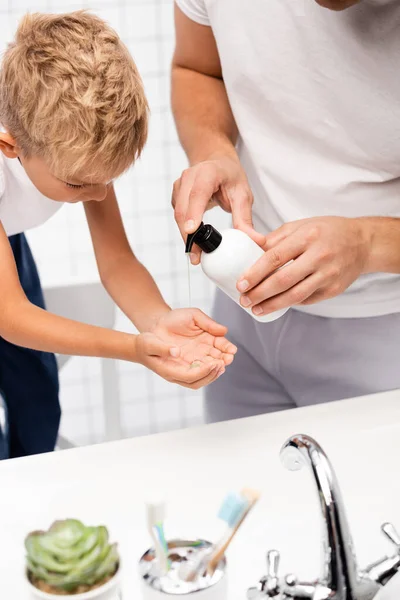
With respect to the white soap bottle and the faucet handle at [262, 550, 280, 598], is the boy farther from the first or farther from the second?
the faucet handle at [262, 550, 280, 598]

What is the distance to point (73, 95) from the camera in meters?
0.74

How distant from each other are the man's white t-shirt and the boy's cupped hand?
0.20m

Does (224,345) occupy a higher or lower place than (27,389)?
higher

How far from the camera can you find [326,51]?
2.82ft

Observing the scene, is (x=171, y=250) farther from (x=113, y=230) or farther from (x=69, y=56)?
(x=69, y=56)

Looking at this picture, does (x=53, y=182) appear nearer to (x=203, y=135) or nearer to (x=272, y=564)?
(x=203, y=135)

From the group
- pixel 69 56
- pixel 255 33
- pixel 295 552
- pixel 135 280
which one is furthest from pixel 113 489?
pixel 255 33

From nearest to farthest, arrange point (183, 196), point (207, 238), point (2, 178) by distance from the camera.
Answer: point (207, 238) < point (183, 196) < point (2, 178)

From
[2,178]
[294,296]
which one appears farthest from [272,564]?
[2,178]

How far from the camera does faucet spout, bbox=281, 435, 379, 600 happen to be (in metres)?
0.60

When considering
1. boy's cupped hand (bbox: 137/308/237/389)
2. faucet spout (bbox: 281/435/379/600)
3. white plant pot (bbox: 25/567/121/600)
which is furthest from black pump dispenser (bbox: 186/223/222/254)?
white plant pot (bbox: 25/567/121/600)

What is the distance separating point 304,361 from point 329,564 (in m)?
0.39

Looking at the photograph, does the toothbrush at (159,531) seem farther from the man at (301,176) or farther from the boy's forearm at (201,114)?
the boy's forearm at (201,114)

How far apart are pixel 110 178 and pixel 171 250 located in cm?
116
